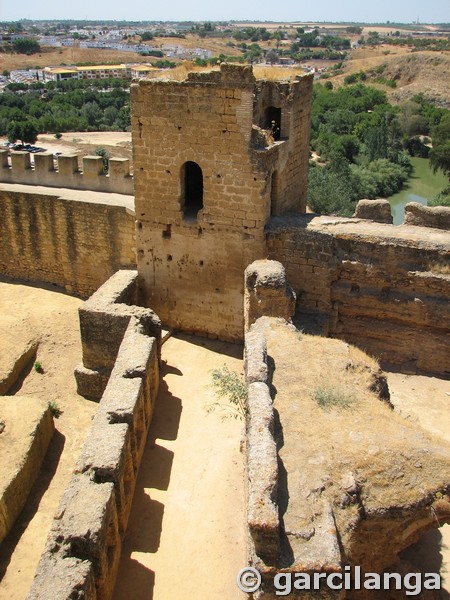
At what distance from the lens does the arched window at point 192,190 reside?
9.44m

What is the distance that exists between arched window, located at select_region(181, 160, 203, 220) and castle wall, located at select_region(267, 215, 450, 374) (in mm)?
1476

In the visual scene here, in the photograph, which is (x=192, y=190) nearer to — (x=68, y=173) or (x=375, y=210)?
(x=375, y=210)

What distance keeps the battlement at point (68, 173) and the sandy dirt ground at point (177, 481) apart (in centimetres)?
371

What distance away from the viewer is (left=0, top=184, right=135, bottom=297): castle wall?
35.8ft

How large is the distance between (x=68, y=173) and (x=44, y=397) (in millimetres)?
5559

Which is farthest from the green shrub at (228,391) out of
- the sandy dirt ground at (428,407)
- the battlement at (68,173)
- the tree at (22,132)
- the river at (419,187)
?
the tree at (22,132)

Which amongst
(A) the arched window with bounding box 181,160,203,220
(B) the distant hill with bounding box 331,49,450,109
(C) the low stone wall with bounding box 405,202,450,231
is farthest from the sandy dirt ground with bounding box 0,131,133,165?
(C) the low stone wall with bounding box 405,202,450,231

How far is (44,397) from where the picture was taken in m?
9.07

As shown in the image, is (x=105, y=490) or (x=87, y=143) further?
(x=87, y=143)

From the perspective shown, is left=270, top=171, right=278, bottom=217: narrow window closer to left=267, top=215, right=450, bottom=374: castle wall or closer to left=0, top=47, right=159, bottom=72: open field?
left=267, top=215, right=450, bottom=374: castle wall

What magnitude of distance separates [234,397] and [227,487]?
1.05m

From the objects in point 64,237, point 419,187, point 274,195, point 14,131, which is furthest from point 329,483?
point 14,131

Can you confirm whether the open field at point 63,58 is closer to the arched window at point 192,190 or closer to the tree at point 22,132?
the tree at point 22,132

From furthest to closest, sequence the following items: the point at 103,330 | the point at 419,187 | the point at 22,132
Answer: the point at 22,132
the point at 419,187
the point at 103,330
